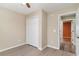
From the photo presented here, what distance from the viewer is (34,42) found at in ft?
4.34

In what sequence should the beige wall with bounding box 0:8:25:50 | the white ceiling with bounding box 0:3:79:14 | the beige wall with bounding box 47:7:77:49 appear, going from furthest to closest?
the beige wall with bounding box 47:7:77:49, the beige wall with bounding box 0:8:25:50, the white ceiling with bounding box 0:3:79:14

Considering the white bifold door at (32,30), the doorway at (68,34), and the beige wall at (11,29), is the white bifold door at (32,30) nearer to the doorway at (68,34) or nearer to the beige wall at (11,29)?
the beige wall at (11,29)

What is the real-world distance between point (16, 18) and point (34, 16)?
41 centimetres

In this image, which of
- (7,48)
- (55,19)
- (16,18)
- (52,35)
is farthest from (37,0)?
(52,35)

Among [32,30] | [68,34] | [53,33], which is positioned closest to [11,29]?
[32,30]

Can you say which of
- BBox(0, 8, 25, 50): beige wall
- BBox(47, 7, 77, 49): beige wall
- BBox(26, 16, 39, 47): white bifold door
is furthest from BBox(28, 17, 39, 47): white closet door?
BBox(47, 7, 77, 49): beige wall

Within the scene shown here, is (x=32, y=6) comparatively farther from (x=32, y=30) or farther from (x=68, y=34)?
(x=68, y=34)

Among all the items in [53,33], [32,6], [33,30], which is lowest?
[53,33]

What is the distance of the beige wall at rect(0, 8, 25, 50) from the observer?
1.25 m

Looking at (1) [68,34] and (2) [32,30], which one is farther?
(1) [68,34]

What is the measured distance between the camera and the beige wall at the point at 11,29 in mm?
1251

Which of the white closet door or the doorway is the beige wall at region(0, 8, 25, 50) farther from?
the doorway

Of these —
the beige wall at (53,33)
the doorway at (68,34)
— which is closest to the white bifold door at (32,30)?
the beige wall at (53,33)

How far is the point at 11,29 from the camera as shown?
135 cm
